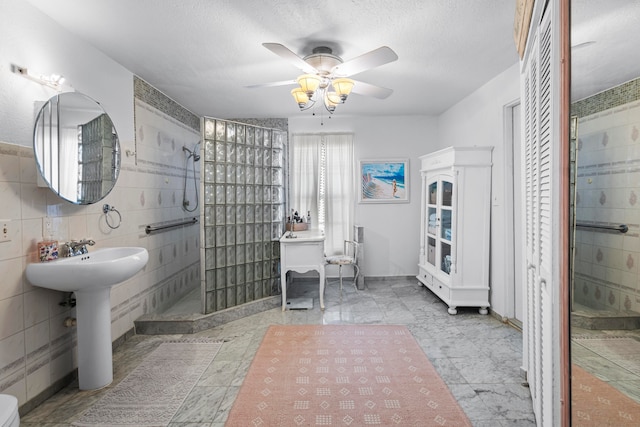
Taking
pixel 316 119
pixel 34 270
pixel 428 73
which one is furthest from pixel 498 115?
pixel 34 270

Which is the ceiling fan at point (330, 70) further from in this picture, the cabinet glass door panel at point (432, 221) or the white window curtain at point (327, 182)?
the white window curtain at point (327, 182)

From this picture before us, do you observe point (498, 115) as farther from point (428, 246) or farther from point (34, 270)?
point (34, 270)

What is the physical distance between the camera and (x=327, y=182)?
4.68 meters

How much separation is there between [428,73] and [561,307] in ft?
8.59

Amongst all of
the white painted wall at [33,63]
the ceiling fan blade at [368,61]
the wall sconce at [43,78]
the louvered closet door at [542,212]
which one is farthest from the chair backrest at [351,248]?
the wall sconce at [43,78]

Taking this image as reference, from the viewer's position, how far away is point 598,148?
2.66 feet

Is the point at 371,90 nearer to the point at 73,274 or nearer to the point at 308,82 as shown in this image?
the point at 308,82

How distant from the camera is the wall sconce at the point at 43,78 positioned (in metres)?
1.85

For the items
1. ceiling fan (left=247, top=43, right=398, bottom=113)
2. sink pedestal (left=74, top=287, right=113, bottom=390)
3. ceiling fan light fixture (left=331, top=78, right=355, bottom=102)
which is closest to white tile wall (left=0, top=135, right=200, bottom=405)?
sink pedestal (left=74, top=287, right=113, bottom=390)

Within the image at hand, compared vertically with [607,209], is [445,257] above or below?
below

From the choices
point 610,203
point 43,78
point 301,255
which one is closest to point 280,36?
point 43,78

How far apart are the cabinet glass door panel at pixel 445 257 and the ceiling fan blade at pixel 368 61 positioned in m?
2.17

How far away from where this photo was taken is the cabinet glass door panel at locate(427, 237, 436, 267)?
3912 millimetres

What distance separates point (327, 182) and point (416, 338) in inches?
98.9
